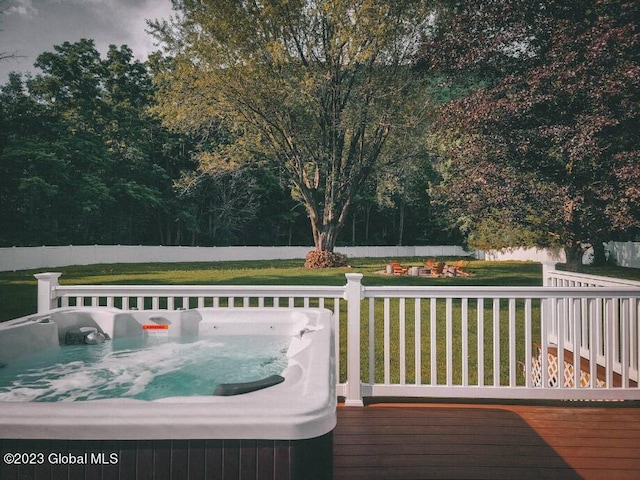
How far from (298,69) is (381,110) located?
2.85 meters

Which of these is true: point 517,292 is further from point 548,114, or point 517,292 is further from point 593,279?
point 548,114

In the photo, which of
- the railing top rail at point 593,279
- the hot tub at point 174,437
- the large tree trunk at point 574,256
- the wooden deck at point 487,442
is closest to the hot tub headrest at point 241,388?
the hot tub at point 174,437

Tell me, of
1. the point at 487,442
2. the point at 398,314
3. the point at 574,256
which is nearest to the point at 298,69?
the point at 398,314

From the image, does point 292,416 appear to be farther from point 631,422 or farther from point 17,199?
point 17,199

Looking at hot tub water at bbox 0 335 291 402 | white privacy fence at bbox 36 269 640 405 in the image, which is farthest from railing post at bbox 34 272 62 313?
hot tub water at bbox 0 335 291 402

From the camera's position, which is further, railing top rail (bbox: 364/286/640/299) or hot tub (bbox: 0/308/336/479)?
railing top rail (bbox: 364/286/640/299)

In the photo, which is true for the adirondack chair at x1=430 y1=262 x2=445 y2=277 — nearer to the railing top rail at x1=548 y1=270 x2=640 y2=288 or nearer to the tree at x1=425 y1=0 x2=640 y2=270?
the tree at x1=425 y1=0 x2=640 y2=270

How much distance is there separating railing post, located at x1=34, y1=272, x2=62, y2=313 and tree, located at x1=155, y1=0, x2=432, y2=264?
10.8 meters

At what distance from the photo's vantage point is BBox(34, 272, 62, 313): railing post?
139 inches

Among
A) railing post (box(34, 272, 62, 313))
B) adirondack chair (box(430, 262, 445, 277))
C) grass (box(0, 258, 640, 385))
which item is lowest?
grass (box(0, 258, 640, 385))

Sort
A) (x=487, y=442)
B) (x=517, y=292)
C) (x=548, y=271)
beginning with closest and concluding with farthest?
(x=487, y=442)
(x=517, y=292)
(x=548, y=271)

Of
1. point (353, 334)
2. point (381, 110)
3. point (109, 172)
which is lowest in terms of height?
point (353, 334)

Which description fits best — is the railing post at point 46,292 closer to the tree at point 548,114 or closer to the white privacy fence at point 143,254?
the tree at point 548,114

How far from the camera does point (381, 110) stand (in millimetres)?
14531
